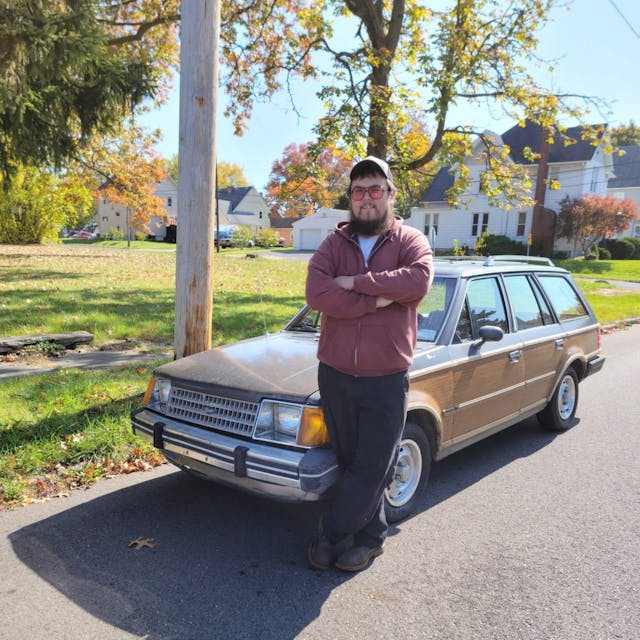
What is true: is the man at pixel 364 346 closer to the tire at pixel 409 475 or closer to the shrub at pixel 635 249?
the tire at pixel 409 475

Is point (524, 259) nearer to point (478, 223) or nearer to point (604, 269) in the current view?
point (604, 269)

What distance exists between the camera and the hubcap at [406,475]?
3607 millimetres

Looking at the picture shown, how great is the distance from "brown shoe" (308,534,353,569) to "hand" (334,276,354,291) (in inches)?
56.2

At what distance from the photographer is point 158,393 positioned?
391cm

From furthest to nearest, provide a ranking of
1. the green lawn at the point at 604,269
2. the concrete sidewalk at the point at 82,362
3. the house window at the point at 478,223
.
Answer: the house window at the point at 478,223 → the green lawn at the point at 604,269 → the concrete sidewalk at the point at 82,362

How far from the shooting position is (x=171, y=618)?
2.66 m

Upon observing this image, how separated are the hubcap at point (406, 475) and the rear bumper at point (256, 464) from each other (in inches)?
26.2

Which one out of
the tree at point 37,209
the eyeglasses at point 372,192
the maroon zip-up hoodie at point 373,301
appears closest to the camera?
the maroon zip-up hoodie at point 373,301

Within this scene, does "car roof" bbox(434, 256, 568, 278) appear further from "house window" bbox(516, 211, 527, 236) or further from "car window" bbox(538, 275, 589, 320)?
"house window" bbox(516, 211, 527, 236)

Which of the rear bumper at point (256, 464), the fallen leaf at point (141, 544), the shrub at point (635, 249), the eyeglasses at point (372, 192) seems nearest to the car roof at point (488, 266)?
the eyeglasses at point (372, 192)

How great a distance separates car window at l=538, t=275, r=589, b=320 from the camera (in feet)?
18.0

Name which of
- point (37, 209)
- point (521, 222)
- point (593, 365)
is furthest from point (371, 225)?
point (521, 222)

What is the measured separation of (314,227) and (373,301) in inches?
2146

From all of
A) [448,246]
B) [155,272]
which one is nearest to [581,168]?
[448,246]
